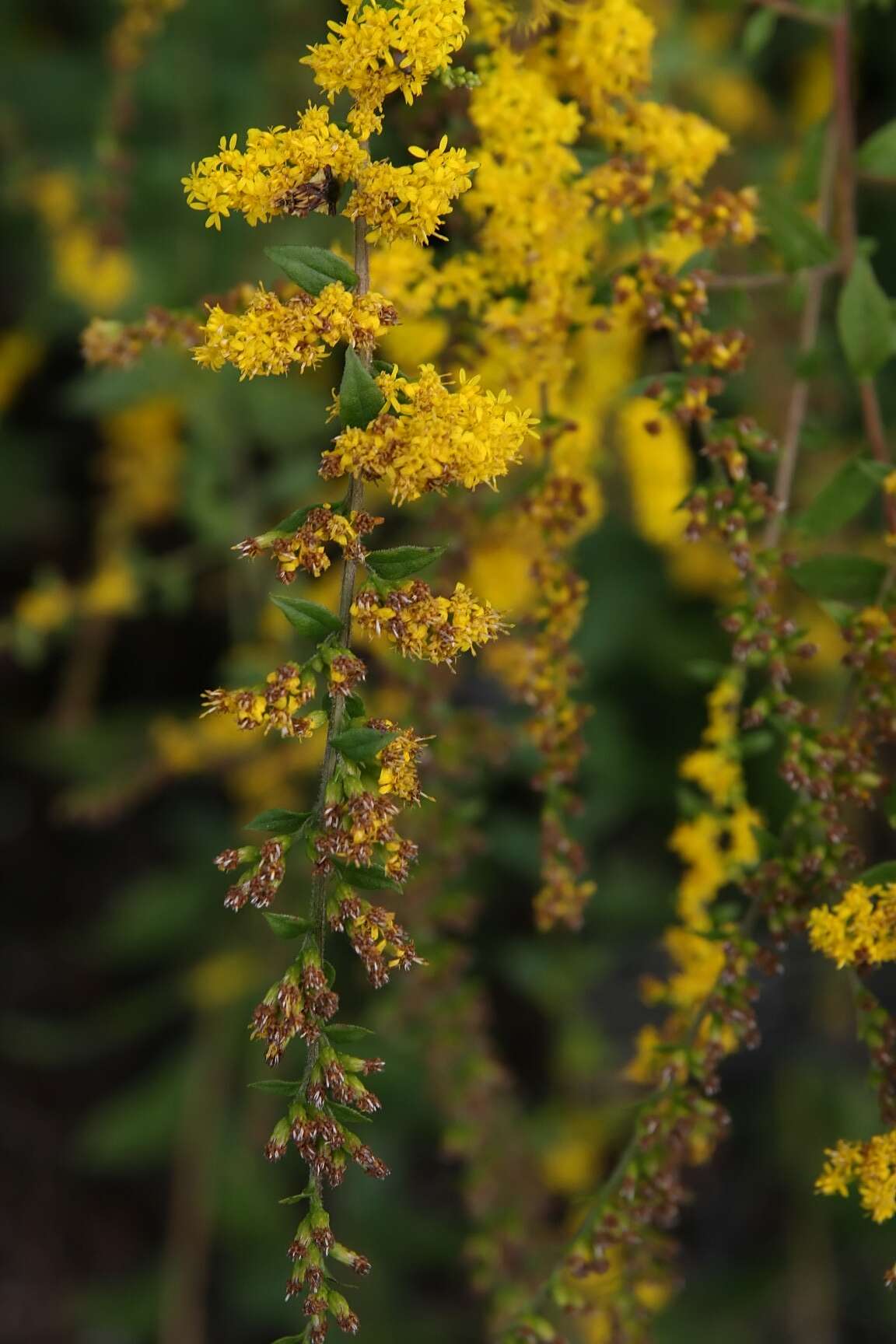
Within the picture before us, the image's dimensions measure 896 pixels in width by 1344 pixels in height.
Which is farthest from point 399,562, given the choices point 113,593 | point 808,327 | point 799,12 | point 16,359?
point 16,359

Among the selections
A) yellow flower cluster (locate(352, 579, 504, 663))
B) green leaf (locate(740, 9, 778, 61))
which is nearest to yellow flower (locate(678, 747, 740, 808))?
yellow flower cluster (locate(352, 579, 504, 663))

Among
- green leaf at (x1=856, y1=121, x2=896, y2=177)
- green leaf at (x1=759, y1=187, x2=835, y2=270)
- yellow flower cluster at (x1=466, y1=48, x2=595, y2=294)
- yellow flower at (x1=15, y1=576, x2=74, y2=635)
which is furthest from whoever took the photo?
yellow flower at (x1=15, y1=576, x2=74, y2=635)

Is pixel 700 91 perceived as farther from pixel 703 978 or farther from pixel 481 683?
pixel 703 978

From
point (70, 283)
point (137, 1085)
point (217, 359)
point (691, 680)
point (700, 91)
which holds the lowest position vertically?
point (137, 1085)

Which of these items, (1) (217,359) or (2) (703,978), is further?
(2) (703,978)

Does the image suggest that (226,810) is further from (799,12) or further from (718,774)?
(799,12)

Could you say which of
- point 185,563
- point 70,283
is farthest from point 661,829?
point 70,283

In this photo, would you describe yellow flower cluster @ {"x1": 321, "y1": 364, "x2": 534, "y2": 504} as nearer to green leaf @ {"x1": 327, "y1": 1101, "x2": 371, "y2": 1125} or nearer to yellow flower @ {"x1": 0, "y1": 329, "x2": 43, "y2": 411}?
green leaf @ {"x1": 327, "y1": 1101, "x2": 371, "y2": 1125}
